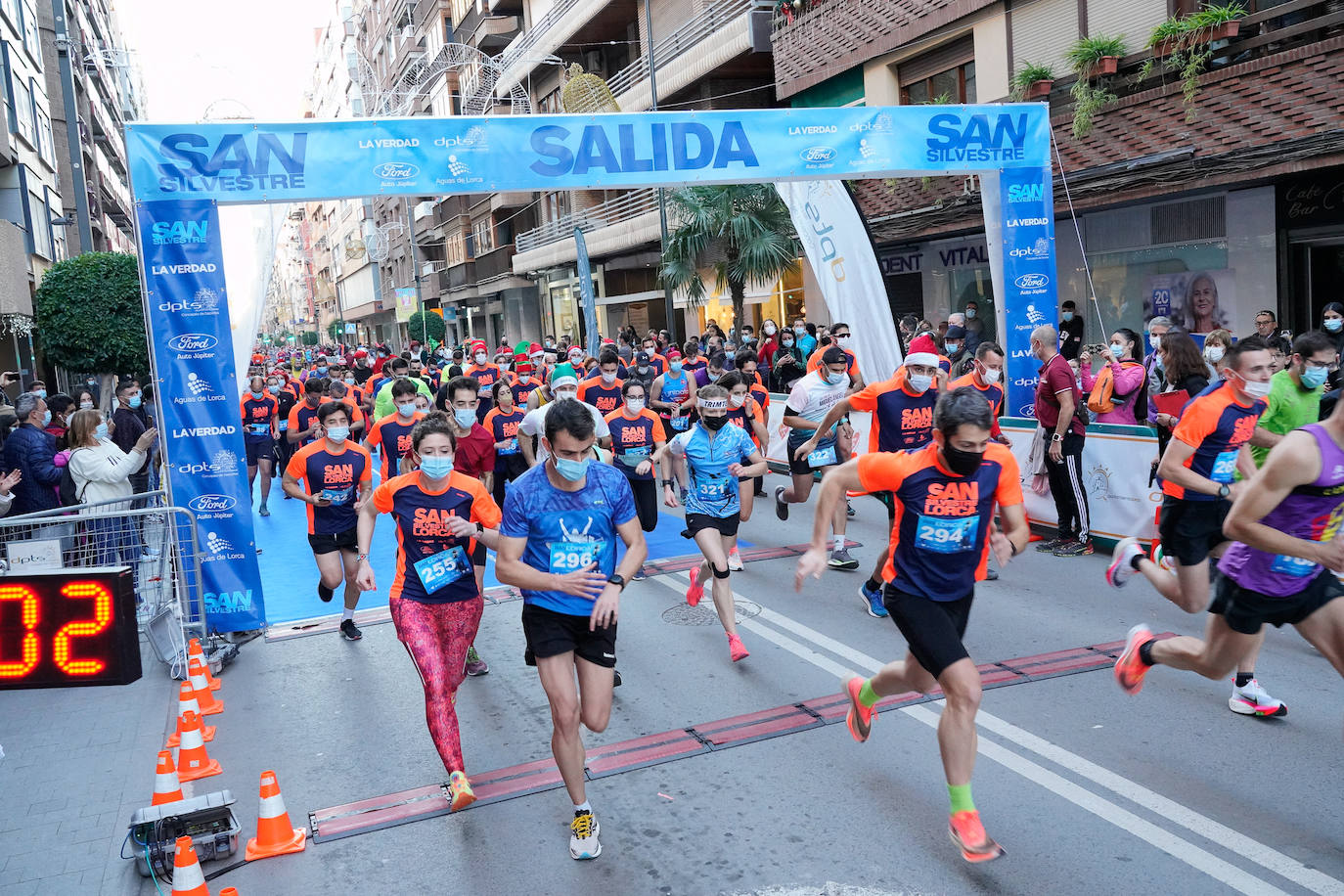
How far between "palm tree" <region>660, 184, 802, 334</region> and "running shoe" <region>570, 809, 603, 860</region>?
17.5 metres

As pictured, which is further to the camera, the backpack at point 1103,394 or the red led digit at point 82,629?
the backpack at point 1103,394

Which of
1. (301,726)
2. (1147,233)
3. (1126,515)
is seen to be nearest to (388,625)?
(301,726)

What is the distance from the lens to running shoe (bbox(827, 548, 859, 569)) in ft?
32.1

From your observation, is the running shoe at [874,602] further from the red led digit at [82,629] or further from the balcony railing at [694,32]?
the balcony railing at [694,32]

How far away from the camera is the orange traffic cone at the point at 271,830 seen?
193 inches

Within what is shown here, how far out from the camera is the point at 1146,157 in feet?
49.8

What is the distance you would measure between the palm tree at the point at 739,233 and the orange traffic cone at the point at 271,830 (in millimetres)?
17537

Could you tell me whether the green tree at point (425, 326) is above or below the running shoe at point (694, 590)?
above

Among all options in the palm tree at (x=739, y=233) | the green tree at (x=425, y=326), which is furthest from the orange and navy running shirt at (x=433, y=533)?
the green tree at (x=425, y=326)

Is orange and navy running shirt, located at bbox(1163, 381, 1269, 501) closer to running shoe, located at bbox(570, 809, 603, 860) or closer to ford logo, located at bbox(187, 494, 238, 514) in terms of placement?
running shoe, located at bbox(570, 809, 603, 860)

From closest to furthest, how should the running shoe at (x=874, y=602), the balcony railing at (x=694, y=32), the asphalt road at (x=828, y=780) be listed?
the asphalt road at (x=828, y=780)
the running shoe at (x=874, y=602)
the balcony railing at (x=694, y=32)

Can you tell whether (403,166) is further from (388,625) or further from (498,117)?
(388,625)

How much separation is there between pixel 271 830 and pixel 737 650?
10.7 feet

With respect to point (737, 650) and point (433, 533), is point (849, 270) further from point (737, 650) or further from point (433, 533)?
point (433, 533)
